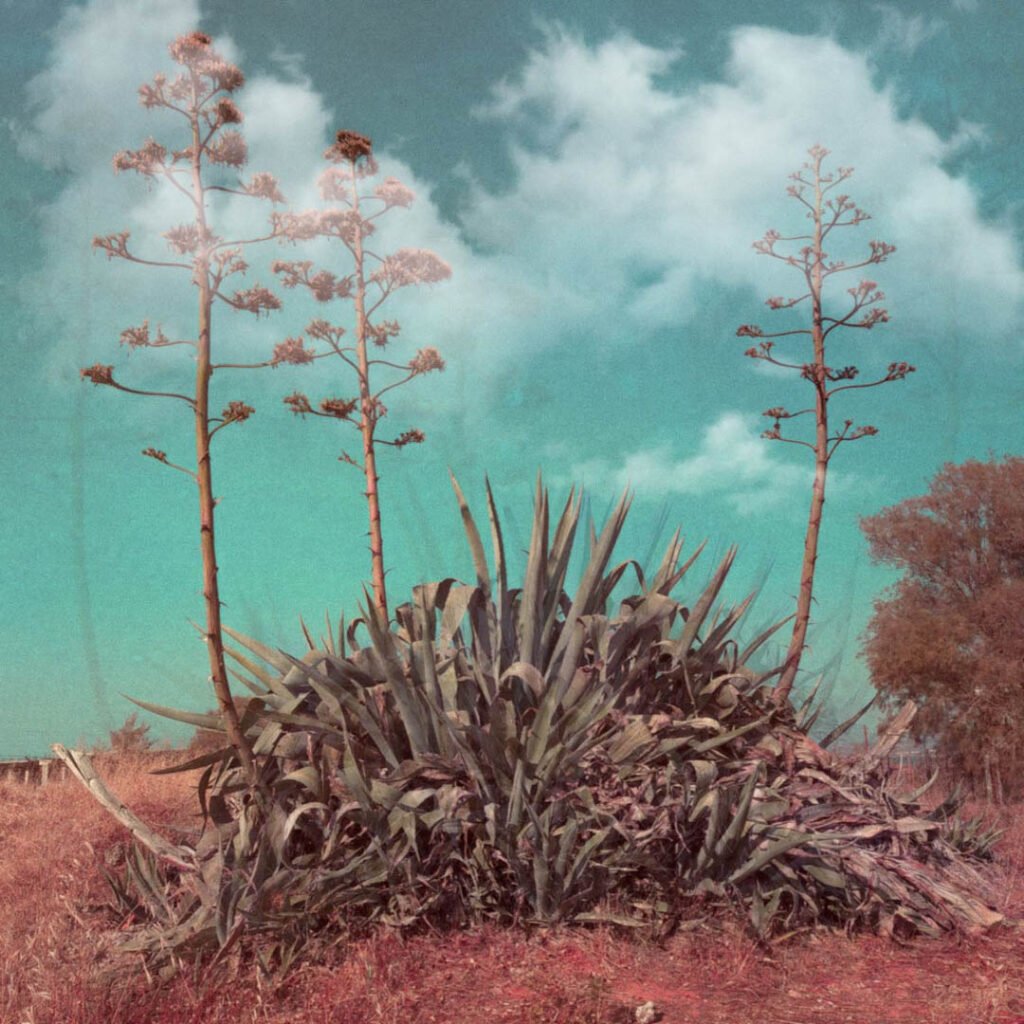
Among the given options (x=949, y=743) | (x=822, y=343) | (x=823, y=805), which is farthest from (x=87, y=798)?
(x=949, y=743)

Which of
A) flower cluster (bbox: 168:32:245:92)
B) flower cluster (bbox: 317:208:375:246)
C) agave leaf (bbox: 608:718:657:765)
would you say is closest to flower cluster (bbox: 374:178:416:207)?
flower cluster (bbox: 317:208:375:246)

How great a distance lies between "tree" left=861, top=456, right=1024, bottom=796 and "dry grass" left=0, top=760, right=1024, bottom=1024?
11.6 meters

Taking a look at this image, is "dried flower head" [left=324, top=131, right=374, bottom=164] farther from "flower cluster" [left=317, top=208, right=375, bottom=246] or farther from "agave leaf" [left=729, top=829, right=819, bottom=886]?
"agave leaf" [left=729, top=829, right=819, bottom=886]

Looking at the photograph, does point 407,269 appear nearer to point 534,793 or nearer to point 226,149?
point 226,149

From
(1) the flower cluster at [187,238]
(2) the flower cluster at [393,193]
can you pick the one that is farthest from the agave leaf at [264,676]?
(2) the flower cluster at [393,193]

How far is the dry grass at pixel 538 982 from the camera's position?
15.8ft

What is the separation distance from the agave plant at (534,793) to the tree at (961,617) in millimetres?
11171

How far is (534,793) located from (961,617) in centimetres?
1407

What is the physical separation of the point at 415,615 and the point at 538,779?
157cm

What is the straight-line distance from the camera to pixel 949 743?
17.7 metres

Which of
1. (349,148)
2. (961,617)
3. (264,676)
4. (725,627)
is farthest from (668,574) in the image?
(961,617)

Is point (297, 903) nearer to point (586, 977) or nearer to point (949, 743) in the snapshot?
point (586, 977)

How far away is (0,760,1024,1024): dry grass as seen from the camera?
480cm

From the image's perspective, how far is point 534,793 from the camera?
596cm
